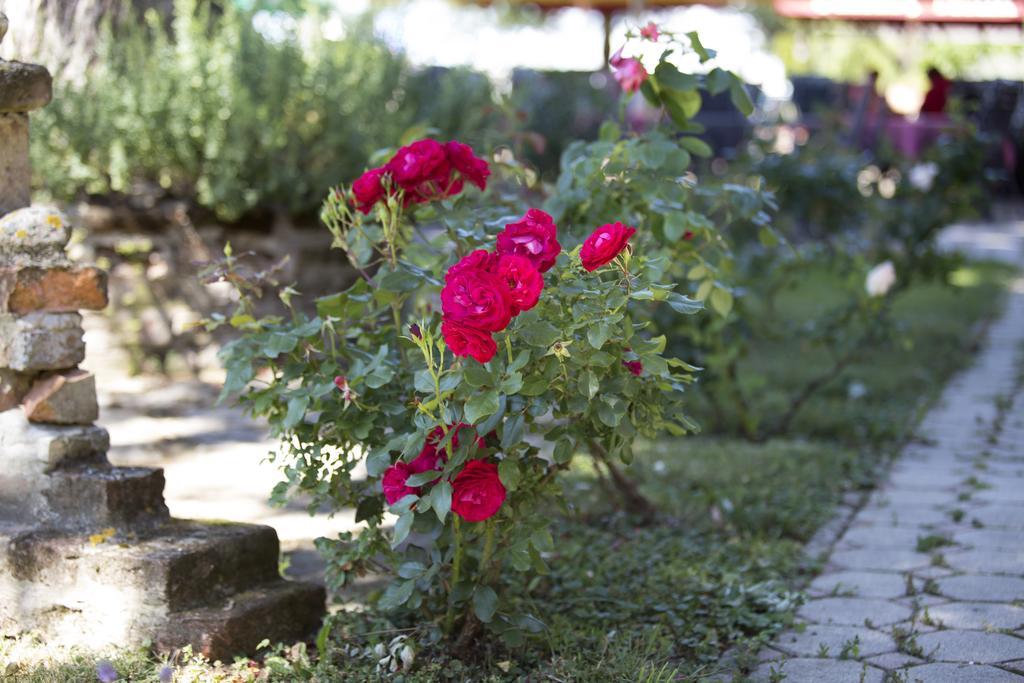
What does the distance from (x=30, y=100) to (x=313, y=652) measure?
1298 millimetres

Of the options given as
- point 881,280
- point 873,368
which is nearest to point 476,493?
point 881,280

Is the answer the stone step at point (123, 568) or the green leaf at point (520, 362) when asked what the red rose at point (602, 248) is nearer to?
the green leaf at point (520, 362)

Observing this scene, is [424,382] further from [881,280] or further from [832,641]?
[881,280]

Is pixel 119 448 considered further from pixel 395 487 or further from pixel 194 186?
pixel 395 487

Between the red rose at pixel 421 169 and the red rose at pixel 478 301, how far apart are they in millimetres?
430

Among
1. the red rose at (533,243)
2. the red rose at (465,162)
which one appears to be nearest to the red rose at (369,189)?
the red rose at (465,162)

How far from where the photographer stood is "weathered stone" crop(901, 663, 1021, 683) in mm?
2303

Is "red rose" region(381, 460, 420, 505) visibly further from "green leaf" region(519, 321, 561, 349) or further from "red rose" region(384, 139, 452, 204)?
"red rose" region(384, 139, 452, 204)

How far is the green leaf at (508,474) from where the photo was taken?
2066mm

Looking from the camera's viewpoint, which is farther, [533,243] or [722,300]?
[722,300]

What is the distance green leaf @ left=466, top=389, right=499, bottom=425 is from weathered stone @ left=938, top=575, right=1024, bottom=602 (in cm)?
147

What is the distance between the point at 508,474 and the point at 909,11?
1139 centimetres

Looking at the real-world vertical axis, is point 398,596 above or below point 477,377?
below

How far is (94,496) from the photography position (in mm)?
2408
